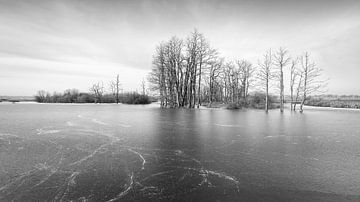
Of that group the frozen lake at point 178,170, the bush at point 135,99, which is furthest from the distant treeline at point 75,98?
the frozen lake at point 178,170

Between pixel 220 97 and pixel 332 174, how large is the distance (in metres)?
51.0

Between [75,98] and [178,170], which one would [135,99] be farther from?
[178,170]

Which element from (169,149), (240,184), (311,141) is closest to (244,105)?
(311,141)

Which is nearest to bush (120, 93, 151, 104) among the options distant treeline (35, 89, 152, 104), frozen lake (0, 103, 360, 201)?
distant treeline (35, 89, 152, 104)

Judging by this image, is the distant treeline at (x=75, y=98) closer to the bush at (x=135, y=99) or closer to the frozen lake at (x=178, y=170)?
the bush at (x=135, y=99)

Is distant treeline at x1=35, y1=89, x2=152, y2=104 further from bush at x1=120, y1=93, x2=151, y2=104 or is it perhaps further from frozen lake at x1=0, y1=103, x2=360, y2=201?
frozen lake at x1=0, y1=103, x2=360, y2=201

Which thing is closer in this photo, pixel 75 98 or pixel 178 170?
pixel 178 170

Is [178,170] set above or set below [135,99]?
below

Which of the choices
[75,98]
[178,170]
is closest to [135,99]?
[75,98]

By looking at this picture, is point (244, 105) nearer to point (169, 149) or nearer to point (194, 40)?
point (194, 40)

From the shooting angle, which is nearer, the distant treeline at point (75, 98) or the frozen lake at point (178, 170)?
the frozen lake at point (178, 170)

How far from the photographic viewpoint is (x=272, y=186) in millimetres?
3490

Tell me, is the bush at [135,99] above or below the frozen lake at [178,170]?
above

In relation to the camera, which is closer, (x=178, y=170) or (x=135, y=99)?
(x=178, y=170)
